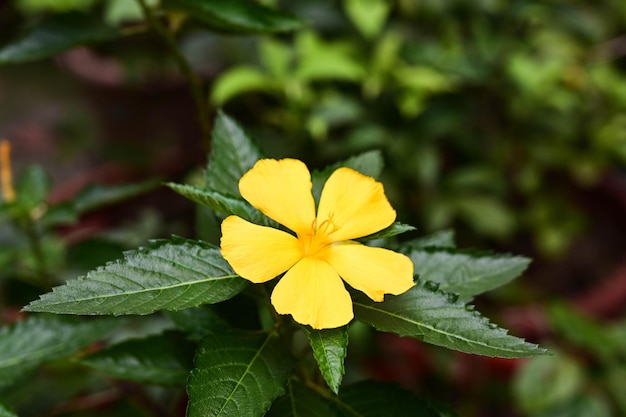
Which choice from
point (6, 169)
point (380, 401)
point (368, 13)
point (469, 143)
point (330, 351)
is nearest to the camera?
point (330, 351)

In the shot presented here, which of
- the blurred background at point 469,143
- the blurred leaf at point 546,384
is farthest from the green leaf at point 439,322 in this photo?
the blurred leaf at point 546,384

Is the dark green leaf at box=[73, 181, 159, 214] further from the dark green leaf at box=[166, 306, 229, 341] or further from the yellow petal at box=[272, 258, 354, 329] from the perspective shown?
the yellow petal at box=[272, 258, 354, 329]

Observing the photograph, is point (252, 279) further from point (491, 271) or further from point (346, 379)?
point (346, 379)

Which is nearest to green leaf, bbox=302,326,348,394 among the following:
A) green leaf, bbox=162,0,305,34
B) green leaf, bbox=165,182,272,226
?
green leaf, bbox=165,182,272,226

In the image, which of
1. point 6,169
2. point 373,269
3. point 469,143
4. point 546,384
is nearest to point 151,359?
point 373,269

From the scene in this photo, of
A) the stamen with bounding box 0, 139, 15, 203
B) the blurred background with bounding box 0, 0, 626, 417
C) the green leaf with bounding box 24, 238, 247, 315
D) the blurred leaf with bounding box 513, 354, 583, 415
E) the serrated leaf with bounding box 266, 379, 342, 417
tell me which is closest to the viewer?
the green leaf with bounding box 24, 238, 247, 315

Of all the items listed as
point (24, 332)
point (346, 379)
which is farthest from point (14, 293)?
point (346, 379)

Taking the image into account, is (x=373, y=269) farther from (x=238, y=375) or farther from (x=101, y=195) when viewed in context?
(x=101, y=195)
